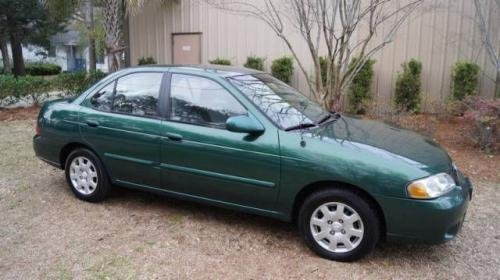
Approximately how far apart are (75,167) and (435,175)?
12.1ft

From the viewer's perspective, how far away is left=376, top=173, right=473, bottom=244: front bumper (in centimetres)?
332

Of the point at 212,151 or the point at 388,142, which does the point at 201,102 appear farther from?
the point at 388,142

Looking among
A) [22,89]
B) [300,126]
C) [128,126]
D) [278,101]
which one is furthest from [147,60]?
[300,126]

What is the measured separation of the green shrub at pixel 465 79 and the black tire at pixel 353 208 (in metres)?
6.70

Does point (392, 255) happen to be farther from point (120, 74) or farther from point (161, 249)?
point (120, 74)

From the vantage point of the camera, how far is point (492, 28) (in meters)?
9.23

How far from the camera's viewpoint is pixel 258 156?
378cm

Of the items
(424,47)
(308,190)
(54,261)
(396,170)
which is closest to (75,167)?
(54,261)

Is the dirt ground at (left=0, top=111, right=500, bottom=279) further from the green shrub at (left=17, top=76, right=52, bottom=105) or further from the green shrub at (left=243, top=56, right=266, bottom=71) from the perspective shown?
the green shrub at (left=243, top=56, right=266, bottom=71)

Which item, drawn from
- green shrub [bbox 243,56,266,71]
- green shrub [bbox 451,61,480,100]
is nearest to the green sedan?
green shrub [bbox 451,61,480,100]

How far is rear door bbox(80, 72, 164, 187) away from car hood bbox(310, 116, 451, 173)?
63.5 inches

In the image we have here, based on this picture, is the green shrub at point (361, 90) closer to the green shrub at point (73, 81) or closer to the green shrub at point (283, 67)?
the green shrub at point (283, 67)

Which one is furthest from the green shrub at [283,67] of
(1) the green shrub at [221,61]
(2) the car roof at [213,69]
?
(2) the car roof at [213,69]

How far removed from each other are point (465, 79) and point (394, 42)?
5.79ft
